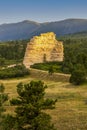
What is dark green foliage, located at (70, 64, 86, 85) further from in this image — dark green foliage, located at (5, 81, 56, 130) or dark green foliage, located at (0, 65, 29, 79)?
dark green foliage, located at (5, 81, 56, 130)

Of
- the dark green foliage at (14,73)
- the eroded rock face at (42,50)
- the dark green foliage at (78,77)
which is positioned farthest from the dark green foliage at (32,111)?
the eroded rock face at (42,50)

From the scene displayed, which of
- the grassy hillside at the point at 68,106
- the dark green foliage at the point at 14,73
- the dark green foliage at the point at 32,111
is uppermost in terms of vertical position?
the dark green foliage at the point at 32,111

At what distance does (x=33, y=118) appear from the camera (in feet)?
110

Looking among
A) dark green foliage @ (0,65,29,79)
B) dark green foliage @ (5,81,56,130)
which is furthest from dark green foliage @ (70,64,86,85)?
dark green foliage @ (5,81,56,130)

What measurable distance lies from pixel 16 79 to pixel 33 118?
68.2 metres

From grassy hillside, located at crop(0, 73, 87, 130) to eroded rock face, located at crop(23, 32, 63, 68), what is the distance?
33987mm

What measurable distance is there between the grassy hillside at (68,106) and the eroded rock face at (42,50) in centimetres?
3399

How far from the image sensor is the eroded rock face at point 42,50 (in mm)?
121250

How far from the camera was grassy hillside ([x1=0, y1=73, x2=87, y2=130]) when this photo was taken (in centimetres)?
4542

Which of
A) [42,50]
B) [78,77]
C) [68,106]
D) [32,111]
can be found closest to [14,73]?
[42,50]

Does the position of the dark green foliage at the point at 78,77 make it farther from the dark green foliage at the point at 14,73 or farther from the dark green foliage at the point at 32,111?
the dark green foliage at the point at 32,111

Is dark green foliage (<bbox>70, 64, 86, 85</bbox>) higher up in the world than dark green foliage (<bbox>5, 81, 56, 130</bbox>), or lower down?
lower down

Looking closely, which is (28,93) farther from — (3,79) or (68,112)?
(3,79)

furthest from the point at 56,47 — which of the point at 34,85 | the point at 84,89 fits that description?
the point at 34,85
